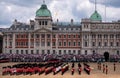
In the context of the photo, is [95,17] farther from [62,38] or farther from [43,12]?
[43,12]

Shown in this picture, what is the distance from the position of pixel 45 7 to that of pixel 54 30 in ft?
33.4

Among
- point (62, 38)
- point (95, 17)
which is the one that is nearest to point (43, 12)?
point (62, 38)

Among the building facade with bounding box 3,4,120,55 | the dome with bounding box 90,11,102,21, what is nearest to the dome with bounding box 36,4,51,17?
the building facade with bounding box 3,4,120,55

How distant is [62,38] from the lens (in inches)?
5719

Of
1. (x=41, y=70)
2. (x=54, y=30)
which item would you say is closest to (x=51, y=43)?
(x=54, y=30)

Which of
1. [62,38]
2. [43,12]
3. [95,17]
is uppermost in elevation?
[43,12]

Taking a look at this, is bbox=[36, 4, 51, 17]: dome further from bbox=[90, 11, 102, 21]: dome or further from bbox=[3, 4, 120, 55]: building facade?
bbox=[90, 11, 102, 21]: dome

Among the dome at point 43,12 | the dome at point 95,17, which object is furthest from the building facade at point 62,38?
the dome at point 95,17

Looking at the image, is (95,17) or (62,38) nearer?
(62,38)

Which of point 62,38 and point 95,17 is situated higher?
point 95,17

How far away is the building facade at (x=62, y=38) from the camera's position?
143m

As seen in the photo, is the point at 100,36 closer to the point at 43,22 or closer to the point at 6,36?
the point at 43,22

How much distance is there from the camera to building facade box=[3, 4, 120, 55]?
470ft

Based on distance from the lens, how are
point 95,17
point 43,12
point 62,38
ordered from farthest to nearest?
point 95,17, point 43,12, point 62,38
